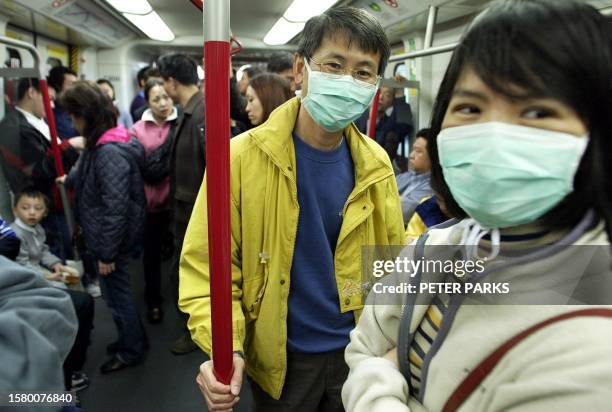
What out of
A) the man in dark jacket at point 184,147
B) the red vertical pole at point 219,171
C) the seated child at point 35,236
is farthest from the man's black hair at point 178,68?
the red vertical pole at point 219,171

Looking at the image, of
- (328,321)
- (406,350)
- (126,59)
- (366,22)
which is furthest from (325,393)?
(126,59)

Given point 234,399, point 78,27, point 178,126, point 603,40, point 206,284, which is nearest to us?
point 603,40

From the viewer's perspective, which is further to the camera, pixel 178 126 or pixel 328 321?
pixel 178 126

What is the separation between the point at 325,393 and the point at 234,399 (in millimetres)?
544

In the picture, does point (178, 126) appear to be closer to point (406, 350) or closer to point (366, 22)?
point (366, 22)

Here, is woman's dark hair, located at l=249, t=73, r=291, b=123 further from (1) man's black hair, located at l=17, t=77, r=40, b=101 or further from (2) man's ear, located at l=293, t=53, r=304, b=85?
(1) man's black hair, located at l=17, t=77, r=40, b=101

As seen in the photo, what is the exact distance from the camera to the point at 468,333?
581 mm

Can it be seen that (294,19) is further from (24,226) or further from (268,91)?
(24,226)

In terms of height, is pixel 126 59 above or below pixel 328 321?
above

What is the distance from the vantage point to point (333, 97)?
1.24m

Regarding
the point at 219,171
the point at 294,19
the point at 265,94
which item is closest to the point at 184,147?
the point at 265,94

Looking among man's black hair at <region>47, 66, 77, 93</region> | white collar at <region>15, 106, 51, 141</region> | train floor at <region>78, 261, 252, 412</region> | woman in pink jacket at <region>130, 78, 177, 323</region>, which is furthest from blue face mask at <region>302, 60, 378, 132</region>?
man's black hair at <region>47, 66, 77, 93</region>

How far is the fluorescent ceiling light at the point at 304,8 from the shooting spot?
4.53 metres

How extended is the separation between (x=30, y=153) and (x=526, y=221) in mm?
3736
